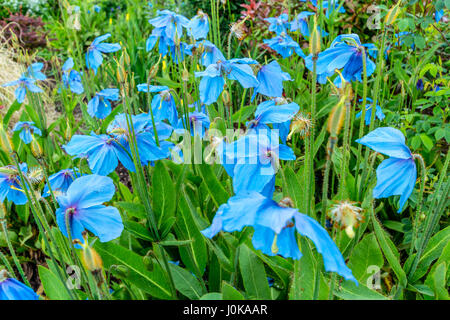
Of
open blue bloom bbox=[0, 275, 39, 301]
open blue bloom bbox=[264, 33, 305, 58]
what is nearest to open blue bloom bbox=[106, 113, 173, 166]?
open blue bloom bbox=[0, 275, 39, 301]

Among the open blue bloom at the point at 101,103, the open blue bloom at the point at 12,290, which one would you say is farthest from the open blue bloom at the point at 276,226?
the open blue bloom at the point at 101,103

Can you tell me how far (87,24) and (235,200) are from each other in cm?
579

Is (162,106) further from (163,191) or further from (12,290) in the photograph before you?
(12,290)

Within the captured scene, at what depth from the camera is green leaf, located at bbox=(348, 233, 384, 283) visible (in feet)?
3.60

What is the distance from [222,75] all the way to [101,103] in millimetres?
830

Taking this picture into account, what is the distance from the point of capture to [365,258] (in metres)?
1.11

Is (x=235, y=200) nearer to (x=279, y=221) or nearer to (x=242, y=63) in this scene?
(x=279, y=221)

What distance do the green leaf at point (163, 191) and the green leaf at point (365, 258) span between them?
0.61 meters

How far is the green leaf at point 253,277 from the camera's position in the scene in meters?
1.09

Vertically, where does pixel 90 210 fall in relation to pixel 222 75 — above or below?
below

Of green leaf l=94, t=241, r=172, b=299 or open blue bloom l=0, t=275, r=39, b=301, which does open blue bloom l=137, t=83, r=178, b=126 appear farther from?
open blue bloom l=0, t=275, r=39, b=301

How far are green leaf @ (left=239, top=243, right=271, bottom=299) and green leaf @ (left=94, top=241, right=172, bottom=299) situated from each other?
27cm

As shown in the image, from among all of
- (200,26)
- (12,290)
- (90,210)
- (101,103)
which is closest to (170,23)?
(200,26)

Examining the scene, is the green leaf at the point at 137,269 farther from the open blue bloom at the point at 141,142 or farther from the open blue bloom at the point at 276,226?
the open blue bloom at the point at 276,226
